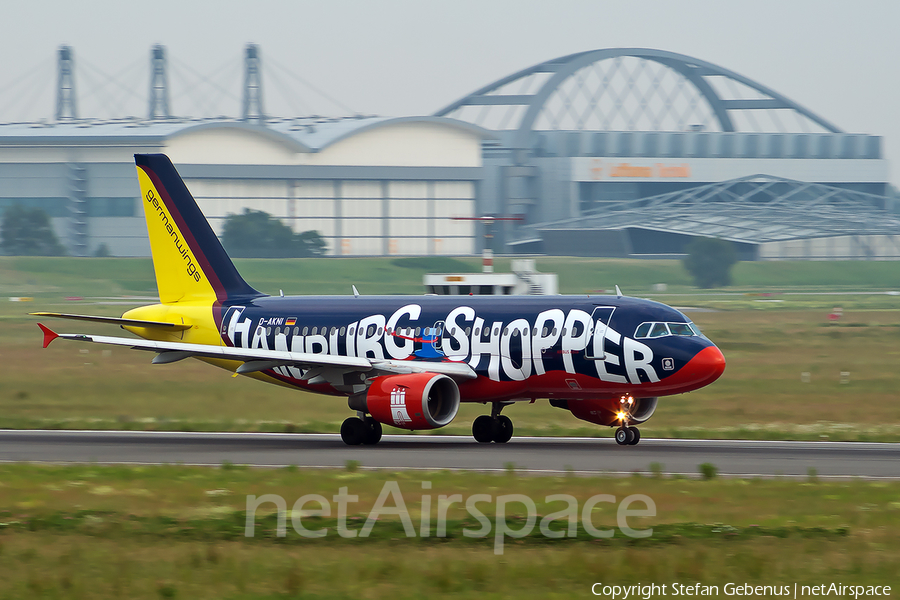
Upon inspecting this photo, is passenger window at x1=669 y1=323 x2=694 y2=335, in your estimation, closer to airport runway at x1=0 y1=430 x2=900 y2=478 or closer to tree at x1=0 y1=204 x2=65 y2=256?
airport runway at x1=0 y1=430 x2=900 y2=478

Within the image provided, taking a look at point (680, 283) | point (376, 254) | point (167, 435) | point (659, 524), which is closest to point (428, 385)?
point (167, 435)

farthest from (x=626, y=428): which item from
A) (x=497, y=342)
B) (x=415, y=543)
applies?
(x=415, y=543)

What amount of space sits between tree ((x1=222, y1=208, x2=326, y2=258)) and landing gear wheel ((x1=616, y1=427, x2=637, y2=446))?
389 feet

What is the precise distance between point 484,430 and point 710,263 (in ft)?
378

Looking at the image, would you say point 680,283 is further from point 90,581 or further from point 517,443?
point 90,581

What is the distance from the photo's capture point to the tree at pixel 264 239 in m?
148

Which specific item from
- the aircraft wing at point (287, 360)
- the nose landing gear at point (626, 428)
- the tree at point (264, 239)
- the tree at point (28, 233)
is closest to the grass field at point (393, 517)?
the nose landing gear at point (626, 428)

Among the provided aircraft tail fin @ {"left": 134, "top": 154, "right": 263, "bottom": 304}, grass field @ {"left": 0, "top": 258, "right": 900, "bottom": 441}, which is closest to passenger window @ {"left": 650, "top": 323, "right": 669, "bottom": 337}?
grass field @ {"left": 0, "top": 258, "right": 900, "bottom": 441}

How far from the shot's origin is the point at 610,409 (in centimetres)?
3144

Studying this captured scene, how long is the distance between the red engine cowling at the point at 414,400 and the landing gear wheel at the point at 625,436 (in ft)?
14.4

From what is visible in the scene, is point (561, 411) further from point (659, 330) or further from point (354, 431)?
point (659, 330)

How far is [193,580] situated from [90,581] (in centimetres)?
120

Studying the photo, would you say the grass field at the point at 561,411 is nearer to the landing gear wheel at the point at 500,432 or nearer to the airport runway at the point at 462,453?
the airport runway at the point at 462,453

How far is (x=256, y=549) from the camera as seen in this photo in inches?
611
